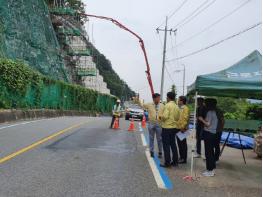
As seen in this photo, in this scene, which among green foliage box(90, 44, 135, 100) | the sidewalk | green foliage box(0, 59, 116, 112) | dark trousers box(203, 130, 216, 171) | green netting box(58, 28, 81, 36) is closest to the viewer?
the sidewalk

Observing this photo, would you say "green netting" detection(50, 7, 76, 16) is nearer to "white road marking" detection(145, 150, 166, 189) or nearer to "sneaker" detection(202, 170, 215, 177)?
"white road marking" detection(145, 150, 166, 189)

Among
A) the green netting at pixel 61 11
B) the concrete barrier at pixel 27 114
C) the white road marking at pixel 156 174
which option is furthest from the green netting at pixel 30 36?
the white road marking at pixel 156 174

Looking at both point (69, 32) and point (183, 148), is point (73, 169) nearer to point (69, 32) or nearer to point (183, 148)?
point (183, 148)

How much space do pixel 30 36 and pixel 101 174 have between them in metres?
39.8

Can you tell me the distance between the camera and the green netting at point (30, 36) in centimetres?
4091

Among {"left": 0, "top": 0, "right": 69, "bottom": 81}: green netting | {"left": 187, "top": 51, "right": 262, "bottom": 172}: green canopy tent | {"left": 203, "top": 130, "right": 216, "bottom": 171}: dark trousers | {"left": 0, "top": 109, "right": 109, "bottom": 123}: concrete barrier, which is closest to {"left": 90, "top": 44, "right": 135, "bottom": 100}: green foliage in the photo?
{"left": 0, "top": 0, "right": 69, "bottom": 81}: green netting

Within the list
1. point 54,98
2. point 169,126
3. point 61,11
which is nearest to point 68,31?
point 61,11

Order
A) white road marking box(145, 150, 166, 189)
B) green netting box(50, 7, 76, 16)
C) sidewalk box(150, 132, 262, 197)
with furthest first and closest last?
green netting box(50, 7, 76, 16)
white road marking box(145, 150, 166, 189)
sidewalk box(150, 132, 262, 197)

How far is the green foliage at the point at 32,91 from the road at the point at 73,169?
12326 mm

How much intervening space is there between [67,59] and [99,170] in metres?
64.9

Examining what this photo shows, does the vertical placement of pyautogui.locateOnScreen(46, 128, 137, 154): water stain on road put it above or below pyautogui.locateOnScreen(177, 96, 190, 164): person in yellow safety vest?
below

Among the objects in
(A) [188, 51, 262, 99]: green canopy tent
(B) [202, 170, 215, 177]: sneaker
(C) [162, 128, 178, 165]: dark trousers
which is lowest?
(B) [202, 170, 215, 177]: sneaker

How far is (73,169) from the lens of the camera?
10.6 metres

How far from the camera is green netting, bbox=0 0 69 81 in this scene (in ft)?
134
